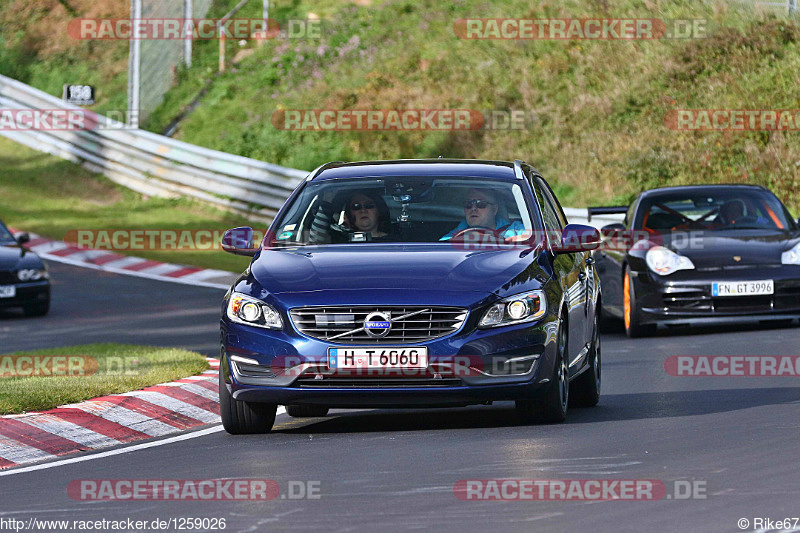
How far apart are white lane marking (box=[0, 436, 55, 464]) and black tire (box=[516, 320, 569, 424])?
2670mm

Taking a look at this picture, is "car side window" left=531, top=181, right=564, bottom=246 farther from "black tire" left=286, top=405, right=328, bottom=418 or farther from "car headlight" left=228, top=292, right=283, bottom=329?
"car headlight" left=228, top=292, right=283, bottom=329

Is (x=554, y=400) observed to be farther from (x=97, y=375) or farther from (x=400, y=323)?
(x=97, y=375)

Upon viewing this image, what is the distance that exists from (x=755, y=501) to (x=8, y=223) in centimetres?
2229

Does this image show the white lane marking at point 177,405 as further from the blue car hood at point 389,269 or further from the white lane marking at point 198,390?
the blue car hood at point 389,269

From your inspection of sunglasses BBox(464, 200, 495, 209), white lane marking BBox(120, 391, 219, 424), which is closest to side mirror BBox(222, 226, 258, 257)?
white lane marking BBox(120, 391, 219, 424)

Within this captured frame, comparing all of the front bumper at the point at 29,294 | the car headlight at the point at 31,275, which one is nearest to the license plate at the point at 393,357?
the front bumper at the point at 29,294

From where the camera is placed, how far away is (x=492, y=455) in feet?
27.2

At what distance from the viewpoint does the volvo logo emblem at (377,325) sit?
891 cm

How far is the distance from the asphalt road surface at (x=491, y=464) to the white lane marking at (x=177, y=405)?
2.37 ft

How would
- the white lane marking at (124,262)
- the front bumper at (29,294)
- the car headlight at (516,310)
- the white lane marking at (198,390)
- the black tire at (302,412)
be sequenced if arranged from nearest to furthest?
the car headlight at (516,310) < the black tire at (302,412) < the white lane marking at (198,390) < the front bumper at (29,294) < the white lane marking at (124,262)

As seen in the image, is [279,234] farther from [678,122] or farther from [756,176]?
[678,122]

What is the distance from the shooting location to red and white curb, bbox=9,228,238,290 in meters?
23.0

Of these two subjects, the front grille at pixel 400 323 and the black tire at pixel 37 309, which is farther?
the black tire at pixel 37 309

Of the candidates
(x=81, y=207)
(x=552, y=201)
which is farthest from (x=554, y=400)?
(x=81, y=207)
